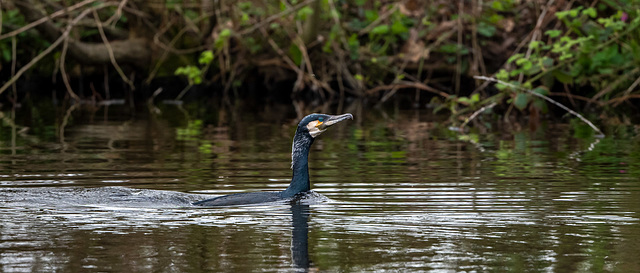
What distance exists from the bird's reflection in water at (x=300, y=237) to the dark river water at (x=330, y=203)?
0.06 feet

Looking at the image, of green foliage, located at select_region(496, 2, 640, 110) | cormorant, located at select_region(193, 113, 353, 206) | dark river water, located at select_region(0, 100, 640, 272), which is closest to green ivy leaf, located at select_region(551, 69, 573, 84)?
green foliage, located at select_region(496, 2, 640, 110)

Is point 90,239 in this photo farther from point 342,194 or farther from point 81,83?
point 81,83

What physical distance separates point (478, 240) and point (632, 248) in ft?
3.24

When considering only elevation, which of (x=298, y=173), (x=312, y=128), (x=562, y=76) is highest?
(x=562, y=76)

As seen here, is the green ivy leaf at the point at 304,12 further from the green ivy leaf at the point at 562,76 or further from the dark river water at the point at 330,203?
the dark river water at the point at 330,203

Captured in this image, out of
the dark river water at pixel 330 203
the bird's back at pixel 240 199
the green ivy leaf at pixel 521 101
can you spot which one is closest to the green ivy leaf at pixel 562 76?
the green ivy leaf at pixel 521 101

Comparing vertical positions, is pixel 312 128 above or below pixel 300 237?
above

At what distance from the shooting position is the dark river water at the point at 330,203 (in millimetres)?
6504

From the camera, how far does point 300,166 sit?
30.8 ft

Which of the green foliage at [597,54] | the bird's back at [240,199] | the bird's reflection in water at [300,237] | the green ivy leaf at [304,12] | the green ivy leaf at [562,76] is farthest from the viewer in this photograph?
the green ivy leaf at [304,12]

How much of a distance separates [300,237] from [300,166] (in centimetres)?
218

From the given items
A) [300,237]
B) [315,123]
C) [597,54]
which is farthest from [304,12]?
[300,237]

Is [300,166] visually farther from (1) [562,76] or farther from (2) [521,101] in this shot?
(1) [562,76]

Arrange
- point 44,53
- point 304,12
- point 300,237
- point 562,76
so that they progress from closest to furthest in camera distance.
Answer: point 300,237
point 562,76
point 44,53
point 304,12
